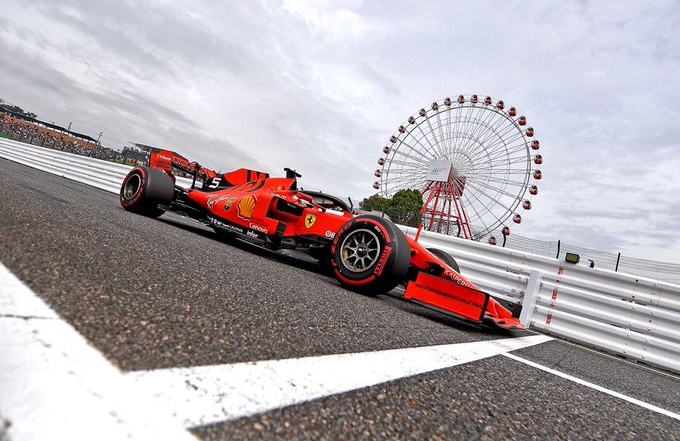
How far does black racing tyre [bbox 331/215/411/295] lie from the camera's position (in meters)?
3.46

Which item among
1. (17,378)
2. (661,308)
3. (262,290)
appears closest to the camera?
(17,378)

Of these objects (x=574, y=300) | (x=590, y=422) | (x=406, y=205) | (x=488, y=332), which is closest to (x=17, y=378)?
(x=590, y=422)

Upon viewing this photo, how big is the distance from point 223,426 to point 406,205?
56.8 metres

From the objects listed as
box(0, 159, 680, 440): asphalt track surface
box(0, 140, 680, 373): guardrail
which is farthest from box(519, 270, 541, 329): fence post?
box(0, 159, 680, 440): asphalt track surface

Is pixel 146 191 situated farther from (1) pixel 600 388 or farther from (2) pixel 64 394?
(1) pixel 600 388

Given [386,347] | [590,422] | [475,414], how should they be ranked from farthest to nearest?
[386,347] < [590,422] < [475,414]

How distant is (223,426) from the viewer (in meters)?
0.79

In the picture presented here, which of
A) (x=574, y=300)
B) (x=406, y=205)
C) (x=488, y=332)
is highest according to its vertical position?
(x=406, y=205)

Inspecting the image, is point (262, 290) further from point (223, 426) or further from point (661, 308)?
point (661, 308)

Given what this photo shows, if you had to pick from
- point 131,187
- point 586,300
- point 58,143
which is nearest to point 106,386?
point 586,300

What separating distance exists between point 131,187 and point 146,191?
0.53 meters

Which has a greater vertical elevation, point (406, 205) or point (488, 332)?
point (406, 205)

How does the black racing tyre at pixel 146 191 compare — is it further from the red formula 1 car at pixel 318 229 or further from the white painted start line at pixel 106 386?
the white painted start line at pixel 106 386

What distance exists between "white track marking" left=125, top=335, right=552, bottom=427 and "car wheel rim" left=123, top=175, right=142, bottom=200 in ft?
Result: 16.6
